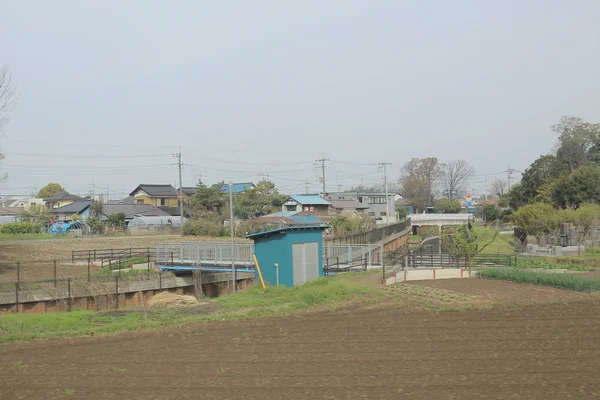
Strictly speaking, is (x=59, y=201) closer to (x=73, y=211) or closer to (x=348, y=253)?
(x=73, y=211)

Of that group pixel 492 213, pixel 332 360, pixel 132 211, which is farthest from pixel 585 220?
pixel 132 211

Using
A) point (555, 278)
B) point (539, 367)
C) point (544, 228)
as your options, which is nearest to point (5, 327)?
point (539, 367)

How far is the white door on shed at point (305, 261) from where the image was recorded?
2292 centimetres

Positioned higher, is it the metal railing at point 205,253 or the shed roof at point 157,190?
the shed roof at point 157,190

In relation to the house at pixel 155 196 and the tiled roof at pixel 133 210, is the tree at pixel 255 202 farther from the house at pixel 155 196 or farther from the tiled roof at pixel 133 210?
the house at pixel 155 196

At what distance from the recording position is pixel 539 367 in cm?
998

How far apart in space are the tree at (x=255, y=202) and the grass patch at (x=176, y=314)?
145ft

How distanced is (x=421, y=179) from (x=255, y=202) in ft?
187

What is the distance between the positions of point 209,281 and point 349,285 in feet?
37.8

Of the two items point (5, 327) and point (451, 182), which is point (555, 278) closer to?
point (5, 327)

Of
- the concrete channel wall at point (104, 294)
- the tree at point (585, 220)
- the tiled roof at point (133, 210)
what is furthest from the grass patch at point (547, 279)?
the tiled roof at point (133, 210)

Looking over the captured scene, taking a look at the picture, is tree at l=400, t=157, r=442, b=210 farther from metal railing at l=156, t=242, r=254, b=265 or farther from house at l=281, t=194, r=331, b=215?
metal railing at l=156, t=242, r=254, b=265

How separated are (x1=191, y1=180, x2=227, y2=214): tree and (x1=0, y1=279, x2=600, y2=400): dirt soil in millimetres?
50429

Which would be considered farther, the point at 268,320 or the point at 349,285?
the point at 349,285
